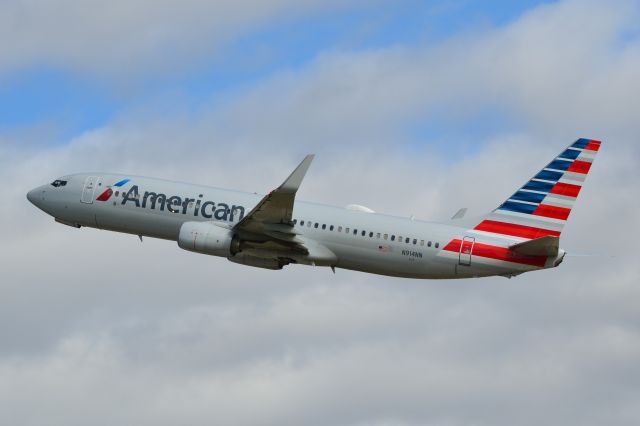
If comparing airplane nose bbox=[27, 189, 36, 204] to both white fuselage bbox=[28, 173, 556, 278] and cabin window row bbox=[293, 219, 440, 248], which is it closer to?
white fuselage bbox=[28, 173, 556, 278]

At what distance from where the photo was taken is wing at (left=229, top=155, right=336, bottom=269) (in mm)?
62906

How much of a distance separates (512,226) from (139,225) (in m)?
22.3

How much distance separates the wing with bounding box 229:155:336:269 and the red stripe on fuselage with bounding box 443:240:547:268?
713cm

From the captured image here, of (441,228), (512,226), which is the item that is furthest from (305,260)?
(512,226)

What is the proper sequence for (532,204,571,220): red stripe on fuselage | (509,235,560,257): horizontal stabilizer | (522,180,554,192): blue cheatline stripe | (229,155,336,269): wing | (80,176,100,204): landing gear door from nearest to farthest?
1. (509,235,560,257): horizontal stabilizer
2. (229,155,336,269): wing
3. (532,204,571,220): red stripe on fuselage
4. (522,180,554,192): blue cheatline stripe
5. (80,176,100,204): landing gear door

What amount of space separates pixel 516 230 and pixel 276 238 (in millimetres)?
13668

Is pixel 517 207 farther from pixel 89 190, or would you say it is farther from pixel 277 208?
pixel 89 190

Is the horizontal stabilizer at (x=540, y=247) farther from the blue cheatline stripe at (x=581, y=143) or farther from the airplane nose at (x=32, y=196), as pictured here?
the airplane nose at (x=32, y=196)

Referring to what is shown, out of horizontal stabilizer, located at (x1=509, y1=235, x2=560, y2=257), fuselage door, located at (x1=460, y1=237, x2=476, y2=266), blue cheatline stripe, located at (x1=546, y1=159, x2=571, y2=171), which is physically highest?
blue cheatline stripe, located at (x1=546, y1=159, x2=571, y2=171)

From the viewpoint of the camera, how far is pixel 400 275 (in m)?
65.6

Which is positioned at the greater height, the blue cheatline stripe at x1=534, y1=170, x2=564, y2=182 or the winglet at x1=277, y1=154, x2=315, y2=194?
the blue cheatline stripe at x1=534, y1=170, x2=564, y2=182

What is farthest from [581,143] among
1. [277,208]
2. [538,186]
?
[277,208]

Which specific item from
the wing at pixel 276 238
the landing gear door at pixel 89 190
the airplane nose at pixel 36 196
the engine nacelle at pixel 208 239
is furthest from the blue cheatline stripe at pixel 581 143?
the airplane nose at pixel 36 196

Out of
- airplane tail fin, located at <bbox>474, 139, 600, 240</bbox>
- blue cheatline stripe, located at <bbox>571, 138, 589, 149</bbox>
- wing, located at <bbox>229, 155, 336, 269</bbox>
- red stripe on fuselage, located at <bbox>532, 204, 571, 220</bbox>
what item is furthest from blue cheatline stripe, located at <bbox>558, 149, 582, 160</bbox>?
wing, located at <bbox>229, 155, 336, 269</bbox>
